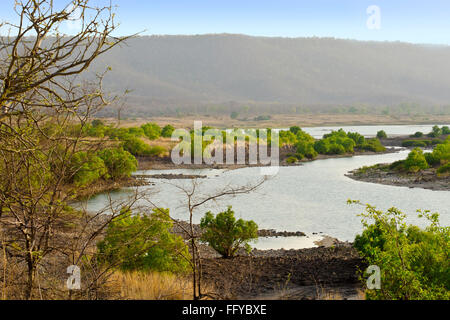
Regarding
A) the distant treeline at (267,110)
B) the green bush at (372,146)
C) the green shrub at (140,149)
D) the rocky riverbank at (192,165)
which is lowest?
the rocky riverbank at (192,165)

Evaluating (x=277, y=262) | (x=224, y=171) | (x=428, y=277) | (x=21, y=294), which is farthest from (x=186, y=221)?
(x=224, y=171)

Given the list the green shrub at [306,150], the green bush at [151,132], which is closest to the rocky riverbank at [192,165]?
the green shrub at [306,150]

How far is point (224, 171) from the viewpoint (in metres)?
40.9

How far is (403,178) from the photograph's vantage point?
1394 inches

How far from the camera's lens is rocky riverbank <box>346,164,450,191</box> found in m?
32.7

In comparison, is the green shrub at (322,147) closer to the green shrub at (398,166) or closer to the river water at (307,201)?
the river water at (307,201)

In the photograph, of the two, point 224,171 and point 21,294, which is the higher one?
point 21,294

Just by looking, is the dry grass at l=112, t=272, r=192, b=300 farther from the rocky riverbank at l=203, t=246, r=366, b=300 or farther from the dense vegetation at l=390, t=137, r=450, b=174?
the dense vegetation at l=390, t=137, r=450, b=174

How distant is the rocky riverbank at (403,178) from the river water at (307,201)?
3.58 feet

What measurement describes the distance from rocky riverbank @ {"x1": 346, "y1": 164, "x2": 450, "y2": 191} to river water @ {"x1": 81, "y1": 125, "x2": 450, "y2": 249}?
3.58 ft

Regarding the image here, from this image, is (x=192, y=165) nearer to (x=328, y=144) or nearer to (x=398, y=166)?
(x=328, y=144)

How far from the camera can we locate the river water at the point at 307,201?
21.7 meters
